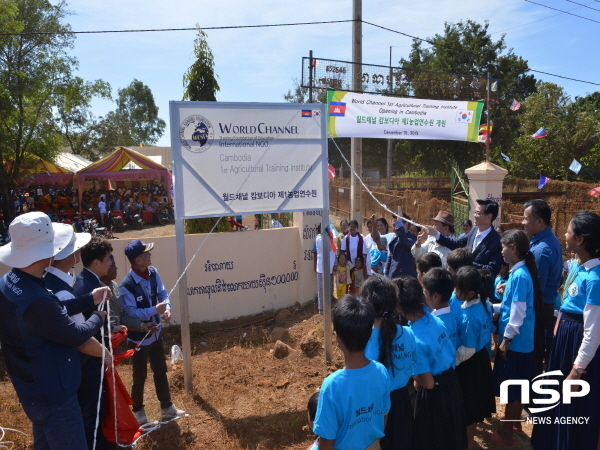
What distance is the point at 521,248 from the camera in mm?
3391

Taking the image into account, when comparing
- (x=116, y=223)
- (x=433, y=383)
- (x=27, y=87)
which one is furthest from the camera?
(x=116, y=223)

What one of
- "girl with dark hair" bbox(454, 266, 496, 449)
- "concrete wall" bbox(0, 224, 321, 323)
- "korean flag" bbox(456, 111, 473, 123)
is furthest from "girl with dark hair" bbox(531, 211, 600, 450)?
"korean flag" bbox(456, 111, 473, 123)

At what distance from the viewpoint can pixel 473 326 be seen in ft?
10.6

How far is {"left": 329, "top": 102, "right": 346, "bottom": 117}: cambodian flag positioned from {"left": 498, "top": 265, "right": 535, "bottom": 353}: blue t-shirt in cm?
659

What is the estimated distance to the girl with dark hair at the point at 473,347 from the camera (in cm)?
322

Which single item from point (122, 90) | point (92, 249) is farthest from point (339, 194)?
point (122, 90)

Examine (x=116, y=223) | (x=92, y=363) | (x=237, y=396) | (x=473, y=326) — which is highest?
(x=473, y=326)

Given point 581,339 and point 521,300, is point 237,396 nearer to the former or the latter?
point 521,300

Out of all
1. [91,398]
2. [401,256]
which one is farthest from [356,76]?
[91,398]

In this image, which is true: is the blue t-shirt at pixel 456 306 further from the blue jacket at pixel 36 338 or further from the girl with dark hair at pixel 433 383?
the blue jacket at pixel 36 338

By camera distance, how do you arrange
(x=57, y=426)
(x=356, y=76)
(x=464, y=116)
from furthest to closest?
(x=464, y=116) < (x=356, y=76) < (x=57, y=426)

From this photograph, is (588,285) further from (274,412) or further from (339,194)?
(339,194)

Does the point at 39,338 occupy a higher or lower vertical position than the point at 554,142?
lower
